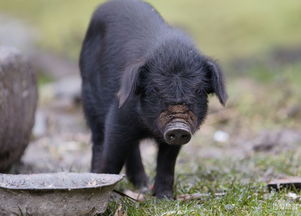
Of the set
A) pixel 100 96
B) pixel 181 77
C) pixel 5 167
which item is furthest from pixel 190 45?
pixel 5 167

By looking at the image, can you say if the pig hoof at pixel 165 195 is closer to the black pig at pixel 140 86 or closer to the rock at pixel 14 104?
the black pig at pixel 140 86

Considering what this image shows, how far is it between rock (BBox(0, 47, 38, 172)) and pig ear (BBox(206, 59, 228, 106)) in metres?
2.02

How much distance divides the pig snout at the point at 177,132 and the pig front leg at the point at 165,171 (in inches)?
36.9

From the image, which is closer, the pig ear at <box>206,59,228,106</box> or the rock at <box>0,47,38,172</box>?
the pig ear at <box>206,59,228,106</box>

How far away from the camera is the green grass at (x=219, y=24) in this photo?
14820 millimetres

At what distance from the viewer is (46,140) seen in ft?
30.2

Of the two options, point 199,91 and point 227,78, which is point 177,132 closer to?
point 199,91

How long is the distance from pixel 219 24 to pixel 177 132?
11.4 meters

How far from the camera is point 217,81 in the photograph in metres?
5.03

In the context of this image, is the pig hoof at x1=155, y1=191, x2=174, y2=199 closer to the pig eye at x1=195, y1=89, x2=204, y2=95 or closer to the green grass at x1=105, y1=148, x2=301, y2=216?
the green grass at x1=105, y1=148, x2=301, y2=216

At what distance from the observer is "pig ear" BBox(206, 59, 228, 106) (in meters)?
5.02

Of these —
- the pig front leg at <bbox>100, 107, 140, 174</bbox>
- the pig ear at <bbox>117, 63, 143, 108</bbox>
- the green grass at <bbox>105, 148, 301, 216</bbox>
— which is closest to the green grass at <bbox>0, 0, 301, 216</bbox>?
the green grass at <bbox>105, 148, 301, 216</bbox>

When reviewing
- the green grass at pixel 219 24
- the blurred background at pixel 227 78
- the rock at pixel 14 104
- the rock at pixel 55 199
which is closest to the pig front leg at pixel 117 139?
the rock at pixel 55 199

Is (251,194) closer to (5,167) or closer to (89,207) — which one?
(89,207)
